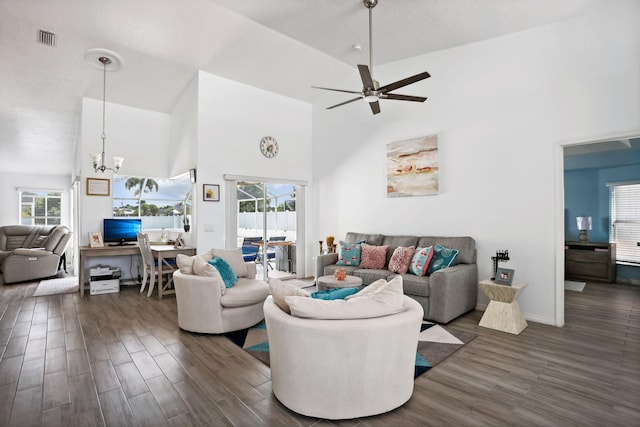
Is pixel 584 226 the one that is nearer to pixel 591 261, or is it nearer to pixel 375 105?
pixel 591 261

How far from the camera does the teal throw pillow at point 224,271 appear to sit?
377cm

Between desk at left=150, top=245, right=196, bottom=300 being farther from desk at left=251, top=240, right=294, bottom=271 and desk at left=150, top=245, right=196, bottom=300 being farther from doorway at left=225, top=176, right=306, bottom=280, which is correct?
desk at left=251, top=240, right=294, bottom=271

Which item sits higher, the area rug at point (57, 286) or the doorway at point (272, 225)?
the doorway at point (272, 225)

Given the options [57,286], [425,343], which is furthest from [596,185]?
[57,286]

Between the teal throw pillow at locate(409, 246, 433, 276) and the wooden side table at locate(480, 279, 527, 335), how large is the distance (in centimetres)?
75

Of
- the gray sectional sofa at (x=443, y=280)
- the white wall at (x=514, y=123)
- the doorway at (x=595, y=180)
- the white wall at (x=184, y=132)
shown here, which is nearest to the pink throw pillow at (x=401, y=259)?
the gray sectional sofa at (x=443, y=280)

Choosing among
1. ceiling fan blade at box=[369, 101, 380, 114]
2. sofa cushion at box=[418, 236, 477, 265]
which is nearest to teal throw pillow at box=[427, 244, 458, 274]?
sofa cushion at box=[418, 236, 477, 265]

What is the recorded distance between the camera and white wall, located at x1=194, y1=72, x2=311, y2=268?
204 inches

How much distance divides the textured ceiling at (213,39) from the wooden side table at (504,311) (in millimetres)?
3012

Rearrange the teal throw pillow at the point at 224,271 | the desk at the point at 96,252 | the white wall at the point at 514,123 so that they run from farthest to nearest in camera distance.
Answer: the desk at the point at 96,252 → the teal throw pillow at the point at 224,271 → the white wall at the point at 514,123

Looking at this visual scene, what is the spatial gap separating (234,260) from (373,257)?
2.00m

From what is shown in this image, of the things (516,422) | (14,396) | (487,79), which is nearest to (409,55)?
(487,79)

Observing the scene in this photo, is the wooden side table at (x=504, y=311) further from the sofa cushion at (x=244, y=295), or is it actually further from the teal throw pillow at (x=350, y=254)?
the sofa cushion at (x=244, y=295)

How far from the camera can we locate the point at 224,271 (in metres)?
3.81
